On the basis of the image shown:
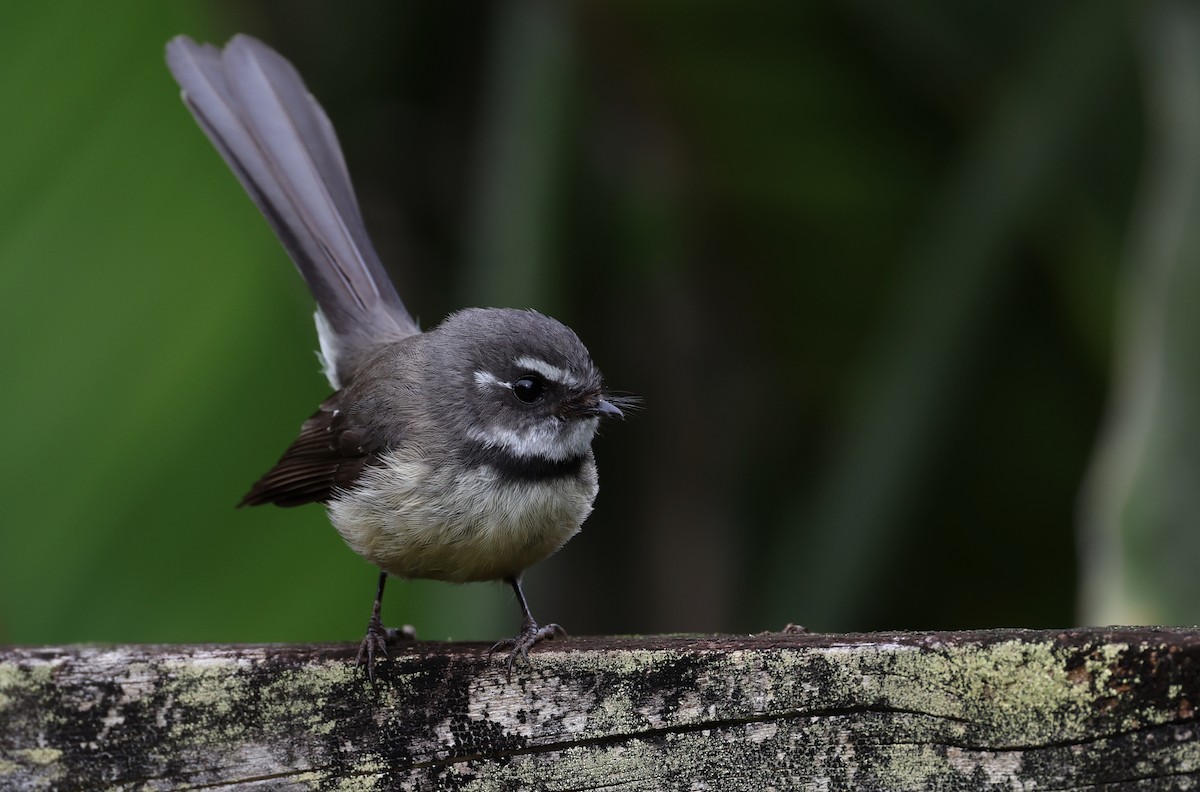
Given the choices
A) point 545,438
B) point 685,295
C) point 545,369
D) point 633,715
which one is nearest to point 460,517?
point 545,438

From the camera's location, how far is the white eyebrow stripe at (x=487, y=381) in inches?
141

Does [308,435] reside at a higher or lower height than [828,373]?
lower

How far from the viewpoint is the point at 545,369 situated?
3529mm

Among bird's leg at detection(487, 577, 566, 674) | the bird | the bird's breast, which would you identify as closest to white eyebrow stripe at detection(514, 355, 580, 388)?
the bird

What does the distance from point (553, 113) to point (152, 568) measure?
7.74 feet

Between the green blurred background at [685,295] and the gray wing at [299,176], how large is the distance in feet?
0.46

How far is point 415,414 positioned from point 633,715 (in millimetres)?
1694

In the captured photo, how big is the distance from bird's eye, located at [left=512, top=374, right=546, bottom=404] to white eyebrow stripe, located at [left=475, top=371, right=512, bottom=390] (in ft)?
0.09

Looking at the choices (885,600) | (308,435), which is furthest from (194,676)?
(885,600)

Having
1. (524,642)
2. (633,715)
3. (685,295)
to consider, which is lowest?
(633,715)

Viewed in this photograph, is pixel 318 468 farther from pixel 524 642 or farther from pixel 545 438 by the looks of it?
pixel 524 642

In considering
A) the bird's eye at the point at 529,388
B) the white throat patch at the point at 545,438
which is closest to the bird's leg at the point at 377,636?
the white throat patch at the point at 545,438

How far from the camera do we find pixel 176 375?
4.13 metres

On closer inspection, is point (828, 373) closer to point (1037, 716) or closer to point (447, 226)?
point (447, 226)
